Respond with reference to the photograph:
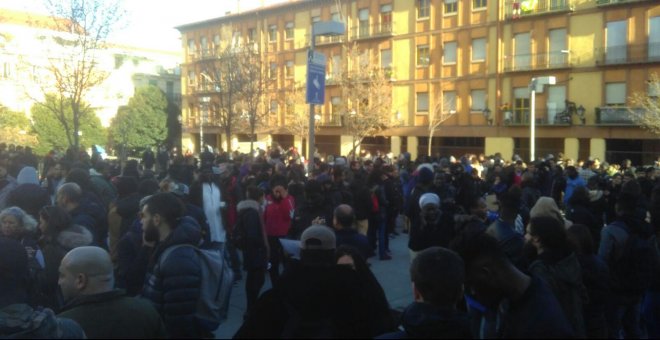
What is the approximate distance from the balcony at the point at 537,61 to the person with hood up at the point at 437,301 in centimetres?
3333

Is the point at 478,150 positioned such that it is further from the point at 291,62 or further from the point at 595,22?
the point at 291,62

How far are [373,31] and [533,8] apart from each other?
447 inches

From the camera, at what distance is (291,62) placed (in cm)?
4675

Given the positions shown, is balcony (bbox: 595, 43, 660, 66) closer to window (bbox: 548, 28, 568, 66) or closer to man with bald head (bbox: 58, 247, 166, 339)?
window (bbox: 548, 28, 568, 66)

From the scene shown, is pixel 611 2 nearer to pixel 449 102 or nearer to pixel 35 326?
pixel 449 102

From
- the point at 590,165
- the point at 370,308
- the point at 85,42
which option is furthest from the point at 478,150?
the point at 370,308

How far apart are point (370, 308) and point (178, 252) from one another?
137 cm

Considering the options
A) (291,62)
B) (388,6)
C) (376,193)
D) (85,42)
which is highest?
(388,6)

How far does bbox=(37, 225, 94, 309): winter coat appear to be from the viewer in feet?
15.2

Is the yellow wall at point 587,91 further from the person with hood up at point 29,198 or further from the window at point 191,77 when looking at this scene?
the window at point 191,77

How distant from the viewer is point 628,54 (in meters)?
31.0

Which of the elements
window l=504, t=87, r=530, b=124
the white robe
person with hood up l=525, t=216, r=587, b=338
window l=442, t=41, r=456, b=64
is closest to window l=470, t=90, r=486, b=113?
window l=504, t=87, r=530, b=124

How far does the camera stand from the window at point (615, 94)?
31.6m

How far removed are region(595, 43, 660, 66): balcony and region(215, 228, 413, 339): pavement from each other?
79.9 ft
